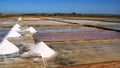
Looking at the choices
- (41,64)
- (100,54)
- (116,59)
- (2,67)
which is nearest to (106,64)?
Result: (116,59)

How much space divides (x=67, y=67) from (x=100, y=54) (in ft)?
2.53

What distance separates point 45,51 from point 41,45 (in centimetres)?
15

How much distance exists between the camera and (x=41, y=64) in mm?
1940

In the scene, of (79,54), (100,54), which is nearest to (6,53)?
(79,54)

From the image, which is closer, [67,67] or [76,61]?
[67,67]

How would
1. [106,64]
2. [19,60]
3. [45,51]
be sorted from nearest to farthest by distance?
[19,60] < [106,64] < [45,51]

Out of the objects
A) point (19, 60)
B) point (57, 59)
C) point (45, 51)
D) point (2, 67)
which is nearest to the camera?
point (2, 67)

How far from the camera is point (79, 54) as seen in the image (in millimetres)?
2760

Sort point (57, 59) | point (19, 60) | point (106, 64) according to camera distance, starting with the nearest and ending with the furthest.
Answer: point (19, 60) < point (106, 64) < point (57, 59)

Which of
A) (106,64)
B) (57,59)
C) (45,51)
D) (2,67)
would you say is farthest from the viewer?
(45,51)

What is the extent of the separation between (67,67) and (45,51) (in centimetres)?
58

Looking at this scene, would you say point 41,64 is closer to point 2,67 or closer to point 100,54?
point 2,67

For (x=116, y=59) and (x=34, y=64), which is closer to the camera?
(x=34, y=64)

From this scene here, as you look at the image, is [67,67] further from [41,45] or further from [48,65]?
[41,45]
